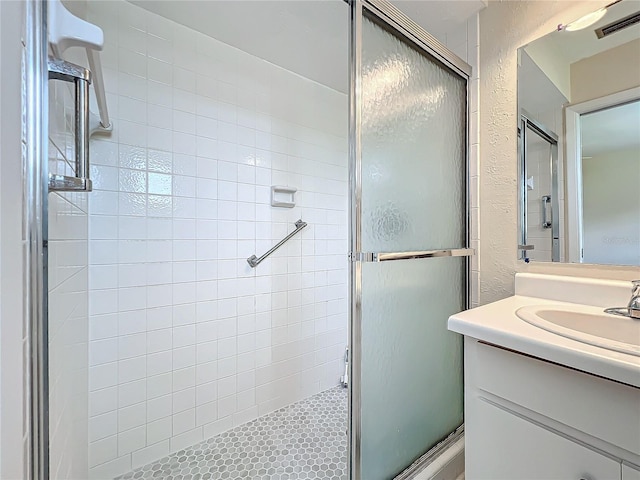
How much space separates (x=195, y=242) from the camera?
1.60 m

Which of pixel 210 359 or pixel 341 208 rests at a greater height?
pixel 341 208

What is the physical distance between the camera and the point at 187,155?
1.57m

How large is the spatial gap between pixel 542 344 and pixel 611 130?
0.91 metres

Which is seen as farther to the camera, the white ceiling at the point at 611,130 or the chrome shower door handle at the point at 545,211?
the chrome shower door handle at the point at 545,211

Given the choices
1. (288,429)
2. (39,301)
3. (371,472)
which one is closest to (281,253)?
(288,429)

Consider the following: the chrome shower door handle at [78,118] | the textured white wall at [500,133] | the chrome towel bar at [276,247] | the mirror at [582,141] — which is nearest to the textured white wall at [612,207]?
the mirror at [582,141]

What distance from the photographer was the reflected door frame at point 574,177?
1.13 meters

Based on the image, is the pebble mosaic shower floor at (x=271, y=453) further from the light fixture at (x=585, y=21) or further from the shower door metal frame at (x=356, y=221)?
the light fixture at (x=585, y=21)

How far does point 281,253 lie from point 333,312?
64cm

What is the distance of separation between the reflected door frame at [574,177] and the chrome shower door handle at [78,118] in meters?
1.54

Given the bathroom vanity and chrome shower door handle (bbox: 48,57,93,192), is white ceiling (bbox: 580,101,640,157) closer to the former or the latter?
the bathroom vanity

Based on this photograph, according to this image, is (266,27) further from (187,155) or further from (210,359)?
(210,359)

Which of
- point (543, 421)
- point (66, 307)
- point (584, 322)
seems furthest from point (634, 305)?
point (66, 307)

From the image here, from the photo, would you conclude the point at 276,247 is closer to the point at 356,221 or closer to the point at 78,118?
the point at 356,221
